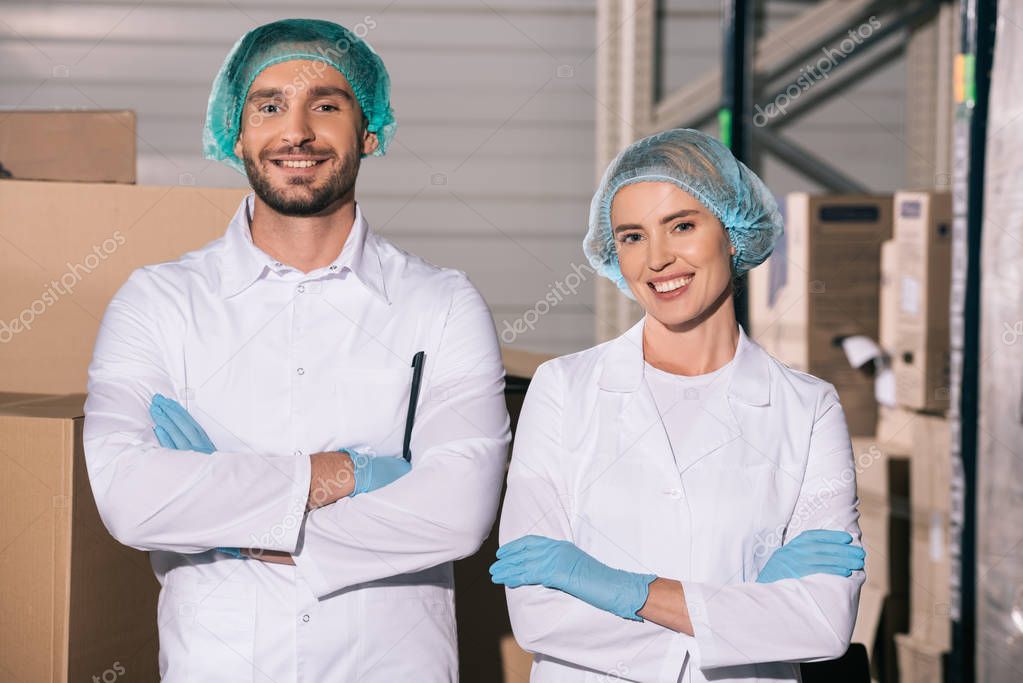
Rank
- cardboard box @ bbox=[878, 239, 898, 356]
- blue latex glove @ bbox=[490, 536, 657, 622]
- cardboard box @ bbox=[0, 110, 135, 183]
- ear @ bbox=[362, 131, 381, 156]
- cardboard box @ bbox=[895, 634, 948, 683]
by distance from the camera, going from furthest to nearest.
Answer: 1. cardboard box @ bbox=[878, 239, 898, 356]
2. cardboard box @ bbox=[895, 634, 948, 683]
3. cardboard box @ bbox=[0, 110, 135, 183]
4. ear @ bbox=[362, 131, 381, 156]
5. blue latex glove @ bbox=[490, 536, 657, 622]

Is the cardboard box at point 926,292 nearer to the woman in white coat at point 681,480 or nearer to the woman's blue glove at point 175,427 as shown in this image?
the woman in white coat at point 681,480

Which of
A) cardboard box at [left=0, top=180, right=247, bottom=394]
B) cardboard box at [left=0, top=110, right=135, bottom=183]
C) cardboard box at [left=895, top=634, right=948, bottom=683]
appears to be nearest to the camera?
cardboard box at [left=0, top=180, right=247, bottom=394]

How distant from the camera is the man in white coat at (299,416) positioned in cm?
166

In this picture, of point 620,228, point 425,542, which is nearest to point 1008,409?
point 620,228

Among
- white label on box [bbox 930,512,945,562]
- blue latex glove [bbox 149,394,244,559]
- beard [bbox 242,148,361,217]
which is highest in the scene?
beard [bbox 242,148,361,217]

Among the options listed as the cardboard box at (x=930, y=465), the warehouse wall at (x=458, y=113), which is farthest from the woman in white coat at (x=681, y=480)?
the warehouse wall at (x=458, y=113)

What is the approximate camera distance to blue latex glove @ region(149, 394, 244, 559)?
1699 mm

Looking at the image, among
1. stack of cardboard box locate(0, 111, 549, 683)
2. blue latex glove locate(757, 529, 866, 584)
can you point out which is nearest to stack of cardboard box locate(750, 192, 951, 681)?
stack of cardboard box locate(0, 111, 549, 683)

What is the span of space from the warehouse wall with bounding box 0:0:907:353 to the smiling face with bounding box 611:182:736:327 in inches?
123

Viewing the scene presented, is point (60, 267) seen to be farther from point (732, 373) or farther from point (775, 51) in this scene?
point (775, 51)

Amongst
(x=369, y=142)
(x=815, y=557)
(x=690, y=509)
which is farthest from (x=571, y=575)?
(x=369, y=142)

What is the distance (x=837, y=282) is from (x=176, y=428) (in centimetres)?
259

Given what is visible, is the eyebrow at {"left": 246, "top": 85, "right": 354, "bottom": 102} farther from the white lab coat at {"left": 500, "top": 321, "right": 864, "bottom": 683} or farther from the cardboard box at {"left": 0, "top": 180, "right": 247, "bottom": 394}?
the white lab coat at {"left": 500, "top": 321, "right": 864, "bottom": 683}

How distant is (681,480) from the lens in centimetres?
165
